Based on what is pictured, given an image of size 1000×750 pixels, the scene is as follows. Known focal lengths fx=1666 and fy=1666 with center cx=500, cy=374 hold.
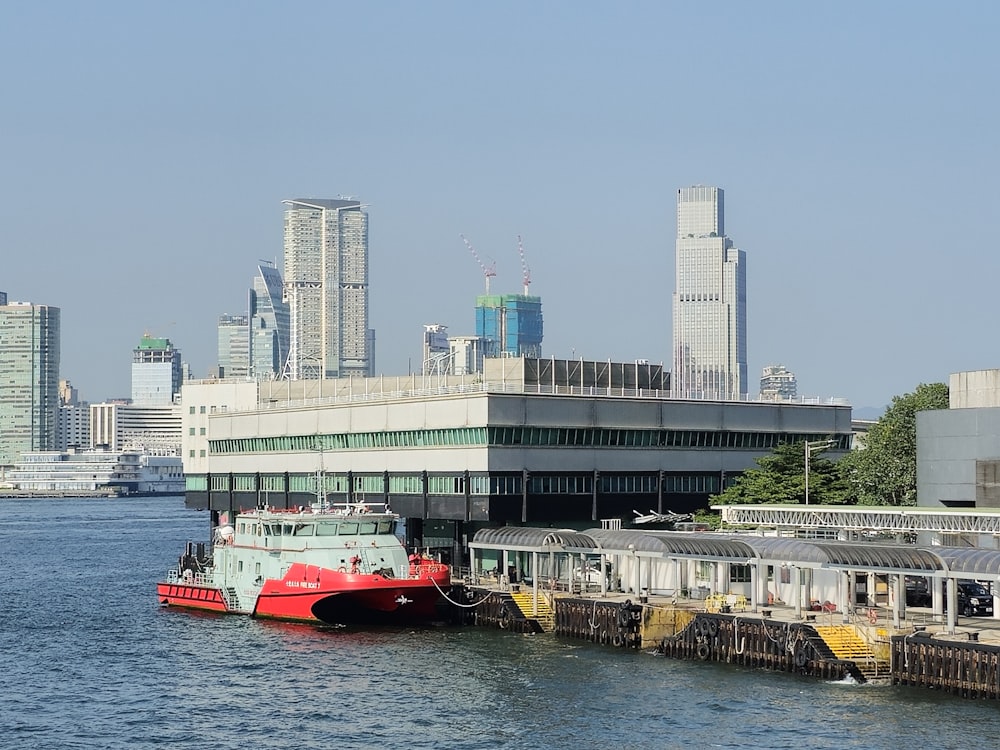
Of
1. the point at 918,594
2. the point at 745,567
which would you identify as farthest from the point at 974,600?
the point at 745,567

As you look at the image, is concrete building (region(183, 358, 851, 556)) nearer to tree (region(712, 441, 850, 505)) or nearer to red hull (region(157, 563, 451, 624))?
tree (region(712, 441, 850, 505))

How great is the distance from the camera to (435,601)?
317ft

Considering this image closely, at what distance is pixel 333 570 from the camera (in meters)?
96.3

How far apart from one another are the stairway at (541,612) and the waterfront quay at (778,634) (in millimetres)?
56

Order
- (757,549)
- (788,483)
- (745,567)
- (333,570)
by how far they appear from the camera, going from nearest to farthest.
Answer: (757,549) < (745,567) < (333,570) < (788,483)

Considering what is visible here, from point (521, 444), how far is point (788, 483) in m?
18.6

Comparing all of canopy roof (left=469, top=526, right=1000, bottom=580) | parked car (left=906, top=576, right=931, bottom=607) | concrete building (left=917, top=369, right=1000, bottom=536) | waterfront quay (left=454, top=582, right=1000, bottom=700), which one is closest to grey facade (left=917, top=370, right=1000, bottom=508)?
concrete building (left=917, top=369, right=1000, bottom=536)

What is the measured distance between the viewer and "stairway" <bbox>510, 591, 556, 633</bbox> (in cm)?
9319

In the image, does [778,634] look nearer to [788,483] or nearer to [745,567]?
[745,567]

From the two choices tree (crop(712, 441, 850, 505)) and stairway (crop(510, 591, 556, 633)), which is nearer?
stairway (crop(510, 591, 556, 633))

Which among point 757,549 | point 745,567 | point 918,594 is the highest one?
point 757,549

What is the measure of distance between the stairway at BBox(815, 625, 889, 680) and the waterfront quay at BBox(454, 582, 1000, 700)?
0.04m

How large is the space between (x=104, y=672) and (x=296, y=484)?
173ft

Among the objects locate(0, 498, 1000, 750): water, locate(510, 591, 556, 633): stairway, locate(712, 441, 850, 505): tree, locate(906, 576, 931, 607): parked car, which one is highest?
locate(712, 441, 850, 505): tree
